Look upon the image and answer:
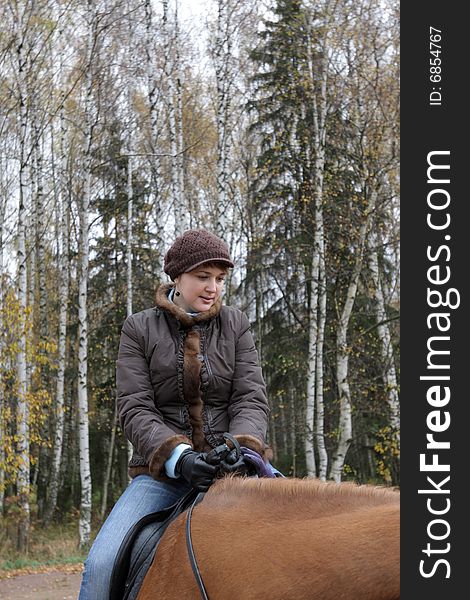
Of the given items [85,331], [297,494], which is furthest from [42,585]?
[297,494]

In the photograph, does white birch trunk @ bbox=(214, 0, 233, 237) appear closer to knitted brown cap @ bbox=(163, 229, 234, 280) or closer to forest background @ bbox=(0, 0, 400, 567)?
forest background @ bbox=(0, 0, 400, 567)

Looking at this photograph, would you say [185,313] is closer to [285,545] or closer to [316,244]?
[285,545]

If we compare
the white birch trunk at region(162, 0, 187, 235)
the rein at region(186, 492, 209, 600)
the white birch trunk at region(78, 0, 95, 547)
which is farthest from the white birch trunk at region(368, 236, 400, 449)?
the rein at region(186, 492, 209, 600)

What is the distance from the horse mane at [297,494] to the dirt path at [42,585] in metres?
8.34

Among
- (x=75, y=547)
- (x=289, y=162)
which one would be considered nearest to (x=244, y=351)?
(x=75, y=547)

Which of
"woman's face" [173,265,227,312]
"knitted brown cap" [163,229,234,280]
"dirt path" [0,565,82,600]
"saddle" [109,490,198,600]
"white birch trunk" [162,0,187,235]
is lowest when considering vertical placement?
"dirt path" [0,565,82,600]

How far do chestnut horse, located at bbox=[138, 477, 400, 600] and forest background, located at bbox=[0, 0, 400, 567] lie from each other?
12290 millimetres

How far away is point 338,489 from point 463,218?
3.19ft

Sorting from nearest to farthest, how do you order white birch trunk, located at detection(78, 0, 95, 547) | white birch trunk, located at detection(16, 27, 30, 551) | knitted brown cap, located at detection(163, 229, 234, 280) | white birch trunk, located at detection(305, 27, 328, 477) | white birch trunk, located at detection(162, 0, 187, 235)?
1. knitted brown cap, located at detection(163, 229, 234, 280)
2. white birch trunk, located at detection(16, 27, 30, 551)
3. white birch trunk, located at detection(78, 0, 95, 547)
4. white birch trunk, located at detection(162, 0, 187, 235)
5. white birch trunk, located at detection(305, 27, 328, 477)

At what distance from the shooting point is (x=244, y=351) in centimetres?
355

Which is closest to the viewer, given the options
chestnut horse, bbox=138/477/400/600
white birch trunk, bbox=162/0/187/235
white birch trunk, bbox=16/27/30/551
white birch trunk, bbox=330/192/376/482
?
chestnut horse, bbox=138/477/400/600

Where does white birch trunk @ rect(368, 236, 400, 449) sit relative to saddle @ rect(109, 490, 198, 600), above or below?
above

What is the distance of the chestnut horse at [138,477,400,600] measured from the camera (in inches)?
77.4

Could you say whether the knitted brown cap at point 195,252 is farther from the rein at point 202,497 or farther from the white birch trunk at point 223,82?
the white birch trunk at point 223,82
